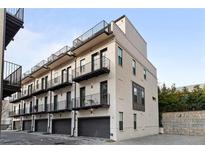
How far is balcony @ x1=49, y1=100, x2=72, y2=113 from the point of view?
2230cm

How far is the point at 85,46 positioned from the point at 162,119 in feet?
41.9

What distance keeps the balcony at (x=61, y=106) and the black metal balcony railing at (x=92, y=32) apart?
5520 millimetres

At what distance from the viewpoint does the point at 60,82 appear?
24297mm

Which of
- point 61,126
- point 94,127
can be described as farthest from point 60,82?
point 94,127

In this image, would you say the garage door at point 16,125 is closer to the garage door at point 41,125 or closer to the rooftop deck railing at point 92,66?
the garage door at point 41,125

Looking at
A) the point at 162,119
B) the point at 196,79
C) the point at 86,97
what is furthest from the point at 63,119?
the point at 196,79

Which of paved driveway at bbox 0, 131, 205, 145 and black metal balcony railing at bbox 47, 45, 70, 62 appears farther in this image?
black metal balcony railing at bbox 47, 45, 70, 62

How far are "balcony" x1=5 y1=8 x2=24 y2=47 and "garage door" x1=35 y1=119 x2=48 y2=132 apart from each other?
1673cm

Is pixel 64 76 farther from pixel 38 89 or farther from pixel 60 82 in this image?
pixel 38 89

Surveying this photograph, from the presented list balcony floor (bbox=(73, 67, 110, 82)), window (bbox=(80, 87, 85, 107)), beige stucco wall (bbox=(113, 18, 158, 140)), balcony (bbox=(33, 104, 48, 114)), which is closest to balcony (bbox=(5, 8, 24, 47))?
balcony floor (bbox=(73, 67, 110, 82))

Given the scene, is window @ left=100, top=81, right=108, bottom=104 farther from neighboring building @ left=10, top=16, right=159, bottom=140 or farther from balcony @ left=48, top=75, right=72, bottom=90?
balcony @ left=48, top=75, right=72, bottom=90

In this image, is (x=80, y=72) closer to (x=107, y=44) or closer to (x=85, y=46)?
(x=85, y=46)

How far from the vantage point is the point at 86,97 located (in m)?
19.8

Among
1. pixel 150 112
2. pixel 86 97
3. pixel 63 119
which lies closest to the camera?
pixel 86 97
